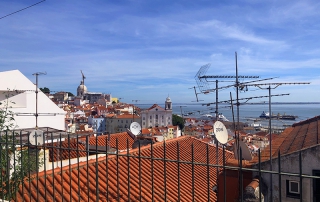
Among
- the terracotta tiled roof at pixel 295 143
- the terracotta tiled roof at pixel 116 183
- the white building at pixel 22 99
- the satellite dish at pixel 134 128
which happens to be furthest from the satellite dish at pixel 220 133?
the white building at pixel 22 99

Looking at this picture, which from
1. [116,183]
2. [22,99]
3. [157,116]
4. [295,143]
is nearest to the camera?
[116,183]

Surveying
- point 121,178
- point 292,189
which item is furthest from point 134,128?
point 292,189

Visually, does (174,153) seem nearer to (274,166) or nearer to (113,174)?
(113,174)

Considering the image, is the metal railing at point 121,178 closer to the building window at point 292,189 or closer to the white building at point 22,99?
the building window at point 292,189

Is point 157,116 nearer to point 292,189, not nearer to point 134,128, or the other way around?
point 134,128

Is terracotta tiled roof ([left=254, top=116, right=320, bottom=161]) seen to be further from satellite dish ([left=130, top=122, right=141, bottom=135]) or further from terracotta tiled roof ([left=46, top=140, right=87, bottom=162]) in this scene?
satellite dish ([left=130, top=122, right=141, bottom=135])

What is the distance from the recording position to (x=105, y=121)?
55938 mm

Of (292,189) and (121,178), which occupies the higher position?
(292,189)

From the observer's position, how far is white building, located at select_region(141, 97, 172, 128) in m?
64.6

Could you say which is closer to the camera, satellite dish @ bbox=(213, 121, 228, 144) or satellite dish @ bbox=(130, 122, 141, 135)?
satellite dish @ bbox=(213, 121, 228, 144)

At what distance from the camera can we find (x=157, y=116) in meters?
65.6

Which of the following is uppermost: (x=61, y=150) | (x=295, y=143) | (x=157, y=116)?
(x=61, y=150)

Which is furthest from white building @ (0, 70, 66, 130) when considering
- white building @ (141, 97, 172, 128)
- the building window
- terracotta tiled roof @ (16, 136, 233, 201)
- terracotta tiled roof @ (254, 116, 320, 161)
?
white building @ (141, 97, 172, 128)

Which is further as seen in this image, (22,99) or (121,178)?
(22,99)
